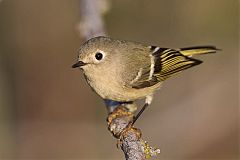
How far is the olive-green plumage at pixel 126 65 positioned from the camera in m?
4.15

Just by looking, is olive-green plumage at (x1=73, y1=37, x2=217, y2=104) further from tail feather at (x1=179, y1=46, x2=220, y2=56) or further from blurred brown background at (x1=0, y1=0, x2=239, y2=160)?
blurred brown background at (x1=0, y1=0, x2=239, y2=160)

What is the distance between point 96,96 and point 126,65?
2713 millimetres

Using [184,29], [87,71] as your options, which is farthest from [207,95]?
[87,71]

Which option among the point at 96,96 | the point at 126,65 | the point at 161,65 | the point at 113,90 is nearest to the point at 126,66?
the point at 126,65

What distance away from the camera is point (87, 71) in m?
4.17

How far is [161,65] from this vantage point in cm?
482

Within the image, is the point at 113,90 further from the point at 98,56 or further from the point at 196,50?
the point at 196,50

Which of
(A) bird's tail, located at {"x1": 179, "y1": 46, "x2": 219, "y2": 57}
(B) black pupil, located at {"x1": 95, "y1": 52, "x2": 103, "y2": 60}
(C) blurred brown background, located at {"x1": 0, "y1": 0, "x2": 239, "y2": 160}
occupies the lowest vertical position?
(C) blurred brown background, located at {"x1": 0, "y1": 0, "x2": 239, "y2": 160}

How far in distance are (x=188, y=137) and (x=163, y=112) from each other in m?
0.41

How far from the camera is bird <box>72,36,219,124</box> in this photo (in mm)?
4148

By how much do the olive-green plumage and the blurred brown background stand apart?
1579 millimetres

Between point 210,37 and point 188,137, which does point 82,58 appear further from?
point 210,37

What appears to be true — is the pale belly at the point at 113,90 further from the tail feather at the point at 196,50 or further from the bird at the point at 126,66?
the tail feather at the point at 196,50

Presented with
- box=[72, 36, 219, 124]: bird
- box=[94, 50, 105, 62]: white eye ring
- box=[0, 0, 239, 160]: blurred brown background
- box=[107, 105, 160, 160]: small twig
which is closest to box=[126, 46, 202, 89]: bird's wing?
box=[72, 36, 219, 124]: bird
